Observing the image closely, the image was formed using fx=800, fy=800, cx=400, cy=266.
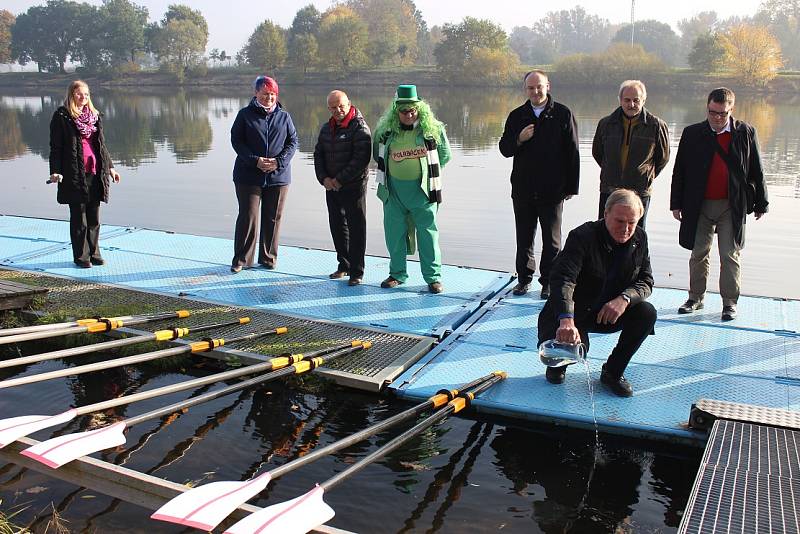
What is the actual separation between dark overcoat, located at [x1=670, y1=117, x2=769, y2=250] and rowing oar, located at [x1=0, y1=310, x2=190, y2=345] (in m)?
4.12

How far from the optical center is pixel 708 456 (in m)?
4.12

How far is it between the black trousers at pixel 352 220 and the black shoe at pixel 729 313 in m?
3.18

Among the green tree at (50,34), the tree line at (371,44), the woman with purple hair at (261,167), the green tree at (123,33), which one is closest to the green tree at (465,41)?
the tree line at (371,44)

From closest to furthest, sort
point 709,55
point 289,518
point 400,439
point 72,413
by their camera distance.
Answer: point 289,518 → point 72,413 → point 400,439 → point 709,55

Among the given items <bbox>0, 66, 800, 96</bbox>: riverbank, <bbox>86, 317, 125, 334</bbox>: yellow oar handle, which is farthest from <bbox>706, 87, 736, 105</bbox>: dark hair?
<bbox>0, 66, 800, 96</bbox>: riverbank

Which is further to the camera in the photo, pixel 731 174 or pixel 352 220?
pixel 352 220

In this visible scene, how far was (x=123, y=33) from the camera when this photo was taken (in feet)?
301

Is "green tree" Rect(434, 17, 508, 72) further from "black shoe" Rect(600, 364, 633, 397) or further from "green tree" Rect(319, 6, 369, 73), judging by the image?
"black shoe" Rect(600, 364, 633, 397)

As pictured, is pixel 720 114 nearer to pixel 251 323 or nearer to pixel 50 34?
pixel 251 323

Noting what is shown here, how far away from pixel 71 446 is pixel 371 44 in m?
82.1

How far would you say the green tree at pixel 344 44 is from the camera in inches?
2975

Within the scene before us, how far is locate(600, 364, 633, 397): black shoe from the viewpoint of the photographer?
16.7 feet

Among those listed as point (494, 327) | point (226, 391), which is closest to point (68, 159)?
point (226, 391)

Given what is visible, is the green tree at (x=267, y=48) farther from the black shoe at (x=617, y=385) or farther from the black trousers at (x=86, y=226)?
the black shoe at (x=617, y=385)
